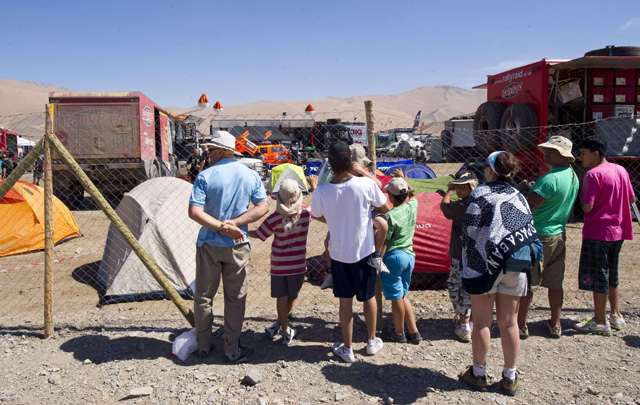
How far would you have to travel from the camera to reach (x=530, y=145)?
9.07m

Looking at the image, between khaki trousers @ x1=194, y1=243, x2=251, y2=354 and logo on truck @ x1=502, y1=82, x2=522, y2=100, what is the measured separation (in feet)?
27.6

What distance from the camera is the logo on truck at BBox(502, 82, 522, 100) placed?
9.84 m

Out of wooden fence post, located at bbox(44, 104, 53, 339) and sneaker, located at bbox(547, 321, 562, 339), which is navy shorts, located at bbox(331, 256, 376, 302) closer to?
sneaker, located at bbox(547, 321, 562, 339)

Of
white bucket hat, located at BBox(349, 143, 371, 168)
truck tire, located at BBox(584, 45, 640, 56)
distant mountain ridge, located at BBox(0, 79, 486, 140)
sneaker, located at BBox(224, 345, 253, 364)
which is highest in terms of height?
distant mountain ridge, located at BBox(0, 79, 486, 140)

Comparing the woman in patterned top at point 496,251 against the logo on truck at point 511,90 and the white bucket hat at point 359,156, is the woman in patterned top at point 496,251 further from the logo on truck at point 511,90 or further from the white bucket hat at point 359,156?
the logo on truck at point 511,90

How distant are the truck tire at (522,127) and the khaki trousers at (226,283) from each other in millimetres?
6803

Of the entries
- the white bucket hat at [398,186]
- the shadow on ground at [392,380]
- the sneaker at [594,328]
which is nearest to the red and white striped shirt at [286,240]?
the white bucket hat at [398,186]

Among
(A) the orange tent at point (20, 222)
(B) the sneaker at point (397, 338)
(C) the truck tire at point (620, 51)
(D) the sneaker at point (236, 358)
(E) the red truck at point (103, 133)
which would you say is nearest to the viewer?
(D) the sneaker at point (236, 358)

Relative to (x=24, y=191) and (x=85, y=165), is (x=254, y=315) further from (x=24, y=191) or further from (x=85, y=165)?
(x=85, y=165)

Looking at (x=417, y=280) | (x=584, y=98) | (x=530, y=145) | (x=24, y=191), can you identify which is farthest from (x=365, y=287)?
(x=584, y=98)

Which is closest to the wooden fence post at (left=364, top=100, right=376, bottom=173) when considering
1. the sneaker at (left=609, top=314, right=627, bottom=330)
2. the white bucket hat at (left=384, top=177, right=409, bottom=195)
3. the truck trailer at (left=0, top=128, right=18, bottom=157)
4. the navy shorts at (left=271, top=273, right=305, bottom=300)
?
the white bucket hat at (left=384, top=177, right=409, bottom=195)

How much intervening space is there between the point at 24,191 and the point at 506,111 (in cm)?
901

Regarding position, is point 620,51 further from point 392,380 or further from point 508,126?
point 392,380

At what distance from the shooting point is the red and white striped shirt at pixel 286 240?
3.68m
